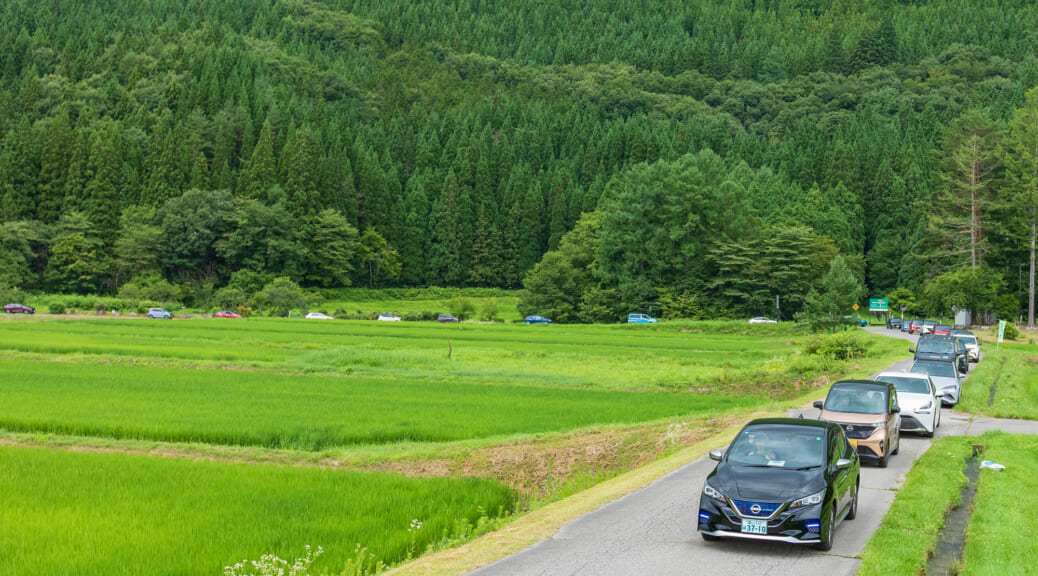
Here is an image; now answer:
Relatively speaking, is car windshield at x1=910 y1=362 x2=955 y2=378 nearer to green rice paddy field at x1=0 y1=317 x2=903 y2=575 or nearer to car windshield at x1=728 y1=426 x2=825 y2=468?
green rice paddy field at x1=0 y1=317 x2=903 y2=575

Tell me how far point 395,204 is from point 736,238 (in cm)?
5901

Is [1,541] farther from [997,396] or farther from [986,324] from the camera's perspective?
[986,324]

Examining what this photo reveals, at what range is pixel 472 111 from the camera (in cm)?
18125

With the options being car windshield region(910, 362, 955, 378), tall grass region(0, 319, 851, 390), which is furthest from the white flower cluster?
tall grass region(0, 319, 851, 390)

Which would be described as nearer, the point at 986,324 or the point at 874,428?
the point at 874,428

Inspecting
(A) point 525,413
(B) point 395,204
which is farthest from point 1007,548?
(B) point 395,204

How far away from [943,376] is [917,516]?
1919cm

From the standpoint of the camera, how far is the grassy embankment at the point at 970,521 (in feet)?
36.4

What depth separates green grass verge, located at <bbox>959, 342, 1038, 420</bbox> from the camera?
29.2m

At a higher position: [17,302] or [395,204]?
[395,204]

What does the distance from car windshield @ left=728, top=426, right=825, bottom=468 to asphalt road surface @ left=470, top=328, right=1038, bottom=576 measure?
1.14 meters

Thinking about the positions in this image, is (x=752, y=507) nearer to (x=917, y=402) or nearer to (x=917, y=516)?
(x=917, y=516)

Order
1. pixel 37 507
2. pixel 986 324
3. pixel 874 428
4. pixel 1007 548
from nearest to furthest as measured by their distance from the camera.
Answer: pixel 1007 548, pixel 37 507, pixel 874 428, pixel 986 324

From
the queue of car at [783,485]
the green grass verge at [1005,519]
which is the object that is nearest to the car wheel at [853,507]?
the queue of car at [783,485]
